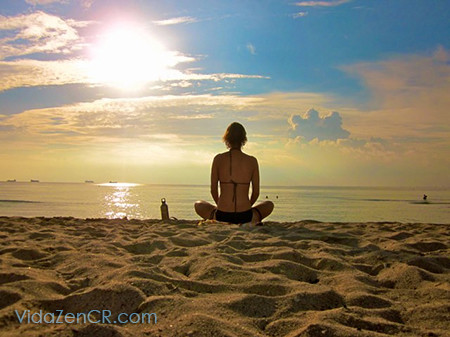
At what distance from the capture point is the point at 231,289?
2.99 m

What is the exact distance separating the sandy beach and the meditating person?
2060 mm

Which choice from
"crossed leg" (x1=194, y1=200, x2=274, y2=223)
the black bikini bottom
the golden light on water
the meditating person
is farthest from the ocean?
the meditating person

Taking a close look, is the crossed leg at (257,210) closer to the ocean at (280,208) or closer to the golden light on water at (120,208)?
the ocean at (280,208)

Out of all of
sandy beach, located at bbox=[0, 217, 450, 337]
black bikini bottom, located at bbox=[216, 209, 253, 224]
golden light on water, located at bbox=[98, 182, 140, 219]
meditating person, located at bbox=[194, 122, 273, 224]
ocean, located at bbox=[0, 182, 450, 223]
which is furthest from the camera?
golden light on water, located at bbox=[98, 182, 140, 219]

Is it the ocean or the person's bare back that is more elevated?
the person's bare back

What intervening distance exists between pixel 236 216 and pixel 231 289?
4023 millimetres

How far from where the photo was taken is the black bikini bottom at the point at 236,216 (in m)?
7.01

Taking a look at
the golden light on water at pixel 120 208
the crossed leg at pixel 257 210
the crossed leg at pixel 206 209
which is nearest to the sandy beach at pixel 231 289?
the crossed leg at pixel 257 210

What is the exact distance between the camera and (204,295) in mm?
2887

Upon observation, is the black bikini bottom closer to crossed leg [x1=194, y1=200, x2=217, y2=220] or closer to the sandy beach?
crossed leg [x1=194, y1=200, x2=217, y2=220]

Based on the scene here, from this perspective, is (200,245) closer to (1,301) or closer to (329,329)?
(1,301)

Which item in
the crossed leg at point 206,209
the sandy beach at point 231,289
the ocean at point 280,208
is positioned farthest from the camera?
the ocean at point 280,208

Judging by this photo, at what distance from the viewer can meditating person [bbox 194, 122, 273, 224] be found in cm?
689

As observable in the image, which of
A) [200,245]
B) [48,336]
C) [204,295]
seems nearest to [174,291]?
[204,295]
